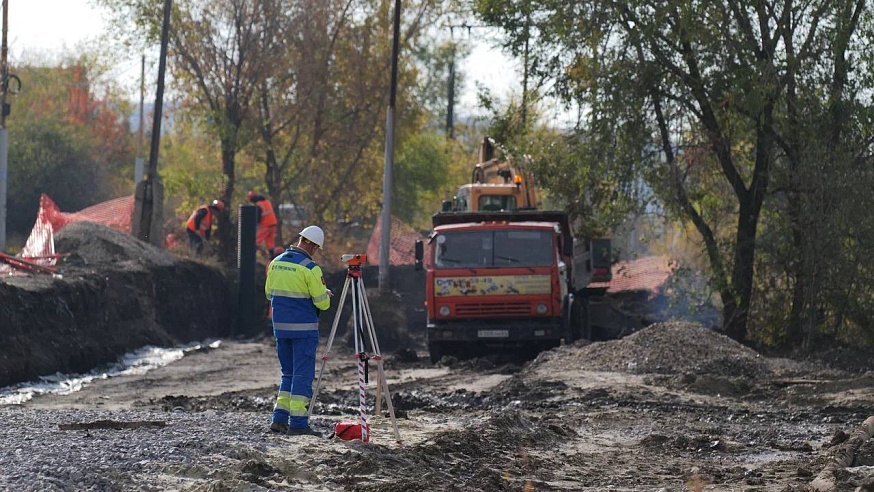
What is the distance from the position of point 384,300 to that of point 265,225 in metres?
3.75

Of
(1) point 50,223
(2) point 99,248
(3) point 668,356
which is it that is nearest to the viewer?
(3) point 668,356

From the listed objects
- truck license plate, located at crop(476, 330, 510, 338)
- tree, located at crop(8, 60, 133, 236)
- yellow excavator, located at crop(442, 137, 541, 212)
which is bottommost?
truck license plate, located at crop(476, 330, 510, 338)

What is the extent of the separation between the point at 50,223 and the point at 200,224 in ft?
15.5

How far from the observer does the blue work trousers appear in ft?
39.0

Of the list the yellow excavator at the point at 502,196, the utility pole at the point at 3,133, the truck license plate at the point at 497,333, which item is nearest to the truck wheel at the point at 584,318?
the yellow excavator at the point at 502,196

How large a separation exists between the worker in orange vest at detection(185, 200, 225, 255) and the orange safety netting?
2.48 meters

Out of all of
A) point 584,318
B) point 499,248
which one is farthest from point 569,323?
point 584,318

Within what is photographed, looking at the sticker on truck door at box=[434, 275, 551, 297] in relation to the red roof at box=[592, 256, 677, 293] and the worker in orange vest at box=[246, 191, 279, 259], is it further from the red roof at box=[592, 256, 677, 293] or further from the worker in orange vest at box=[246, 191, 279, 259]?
the red roof at box=[592, 256, 677, 293]

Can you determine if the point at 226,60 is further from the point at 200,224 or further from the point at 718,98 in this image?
the point at 718,98

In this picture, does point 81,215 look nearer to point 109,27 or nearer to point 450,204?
point 109,27

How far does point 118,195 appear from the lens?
59.1 metres

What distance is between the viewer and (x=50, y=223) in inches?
1245

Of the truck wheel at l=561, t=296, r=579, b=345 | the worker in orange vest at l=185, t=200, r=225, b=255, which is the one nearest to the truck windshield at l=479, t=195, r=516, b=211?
the truck wheel at l=561, t=296, r=579, b=345

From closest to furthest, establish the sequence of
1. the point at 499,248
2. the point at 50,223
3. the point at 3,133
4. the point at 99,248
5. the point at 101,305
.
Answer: the point at 499,248
the point at 101,305
the point at 99,248
the point at 3,133
the point at 50,223
